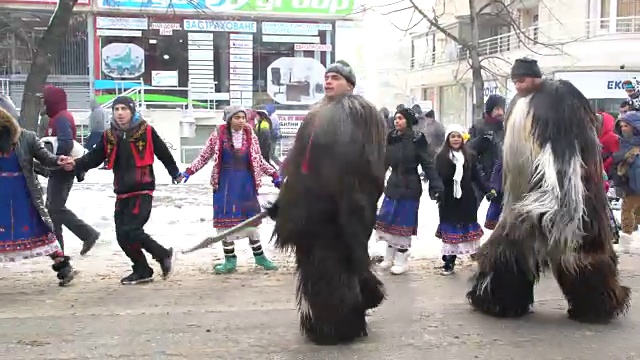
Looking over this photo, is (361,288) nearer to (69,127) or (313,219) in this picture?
(313,219)

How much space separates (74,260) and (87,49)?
19.2 meters

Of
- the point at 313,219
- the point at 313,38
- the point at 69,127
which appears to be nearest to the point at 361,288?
the point at 313,219

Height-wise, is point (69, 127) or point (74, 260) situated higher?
point (69, 127)

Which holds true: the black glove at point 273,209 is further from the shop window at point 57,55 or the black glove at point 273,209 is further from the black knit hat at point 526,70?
the shop window at point 57,55

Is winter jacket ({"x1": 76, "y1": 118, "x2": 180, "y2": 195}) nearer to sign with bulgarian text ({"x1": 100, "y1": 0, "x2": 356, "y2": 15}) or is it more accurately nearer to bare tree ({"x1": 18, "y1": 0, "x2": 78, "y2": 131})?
bare tree ({"x1": 18, "y1": 0, "x2": 78, "y2": 131})

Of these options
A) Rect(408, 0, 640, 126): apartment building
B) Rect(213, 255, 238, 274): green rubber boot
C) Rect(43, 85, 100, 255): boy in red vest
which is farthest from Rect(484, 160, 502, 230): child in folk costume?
Rect(408, 0, 640, 126): apartment building

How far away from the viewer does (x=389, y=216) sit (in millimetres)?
6832

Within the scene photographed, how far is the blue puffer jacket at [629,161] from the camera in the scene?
25.5 ft

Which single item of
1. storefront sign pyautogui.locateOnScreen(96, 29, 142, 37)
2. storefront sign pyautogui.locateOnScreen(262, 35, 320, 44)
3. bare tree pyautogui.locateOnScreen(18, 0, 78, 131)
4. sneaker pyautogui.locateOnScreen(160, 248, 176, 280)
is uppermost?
storefront sign pyautogui.locateOnScreen(96, 29, 142, 37)

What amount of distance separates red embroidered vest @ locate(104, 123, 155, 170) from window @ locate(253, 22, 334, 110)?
1960 centimetres

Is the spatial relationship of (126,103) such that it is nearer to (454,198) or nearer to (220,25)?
(454,198)

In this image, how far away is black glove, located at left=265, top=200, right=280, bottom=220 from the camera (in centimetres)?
457

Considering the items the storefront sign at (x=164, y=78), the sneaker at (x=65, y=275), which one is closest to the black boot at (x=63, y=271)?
the sneaker at (x=65, y=275)

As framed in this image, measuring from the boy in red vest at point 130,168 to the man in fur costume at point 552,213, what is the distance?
2996mm
